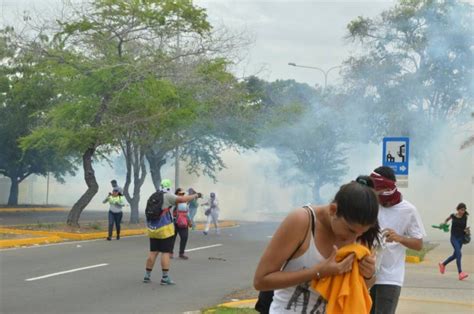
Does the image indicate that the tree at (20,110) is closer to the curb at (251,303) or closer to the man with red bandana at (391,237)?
the curb at (251,303)

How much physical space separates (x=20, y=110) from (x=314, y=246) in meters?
36.6

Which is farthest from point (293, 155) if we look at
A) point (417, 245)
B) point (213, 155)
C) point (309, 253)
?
point (309, 253)

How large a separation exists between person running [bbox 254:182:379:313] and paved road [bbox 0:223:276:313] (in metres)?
6.55

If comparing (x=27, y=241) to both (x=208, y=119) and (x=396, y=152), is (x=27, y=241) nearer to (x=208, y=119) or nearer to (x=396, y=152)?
→ (x=396, y=152)

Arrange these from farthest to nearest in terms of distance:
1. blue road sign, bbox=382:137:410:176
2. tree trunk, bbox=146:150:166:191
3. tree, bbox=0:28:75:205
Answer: tree trunk, bbox=146:150:166:191 < tree, bbox=0:28:75:205 < blue road sign, bbox=382:137:410:176

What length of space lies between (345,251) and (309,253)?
16 cm

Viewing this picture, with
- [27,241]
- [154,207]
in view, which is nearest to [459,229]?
[154,207]

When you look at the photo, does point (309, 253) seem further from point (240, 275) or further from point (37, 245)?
point (37, 245)

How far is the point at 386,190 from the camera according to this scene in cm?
589

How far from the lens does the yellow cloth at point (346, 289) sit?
3.39 m

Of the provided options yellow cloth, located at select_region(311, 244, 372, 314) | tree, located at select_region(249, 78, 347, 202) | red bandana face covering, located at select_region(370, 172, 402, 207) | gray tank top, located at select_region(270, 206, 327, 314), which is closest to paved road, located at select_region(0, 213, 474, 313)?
red bandana face covering, located at select_region(370, 172, 402, 207)

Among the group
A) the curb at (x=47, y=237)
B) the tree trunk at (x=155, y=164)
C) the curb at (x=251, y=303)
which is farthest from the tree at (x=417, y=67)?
the curb at (x=251, y=303)

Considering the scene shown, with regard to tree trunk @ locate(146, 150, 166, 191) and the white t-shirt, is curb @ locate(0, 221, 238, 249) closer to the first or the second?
tree trunk @ locate(146, 150, 166, 191)

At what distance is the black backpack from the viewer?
11.6m
